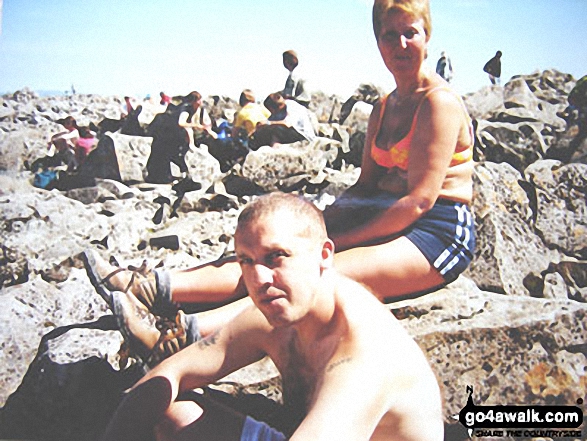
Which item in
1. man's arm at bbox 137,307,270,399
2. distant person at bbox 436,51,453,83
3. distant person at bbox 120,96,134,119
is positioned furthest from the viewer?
distant person at bbox 120,96,134,119

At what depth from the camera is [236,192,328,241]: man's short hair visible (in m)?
1.91

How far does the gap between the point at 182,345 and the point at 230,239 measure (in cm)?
55

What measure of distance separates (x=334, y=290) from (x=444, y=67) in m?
1.08

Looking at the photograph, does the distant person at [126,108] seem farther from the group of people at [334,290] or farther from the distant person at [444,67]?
the distant person at [444,67]

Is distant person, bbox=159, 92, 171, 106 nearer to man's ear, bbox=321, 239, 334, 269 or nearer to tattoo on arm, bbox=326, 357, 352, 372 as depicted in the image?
man's ear, bbox=321, 239, 334, 269

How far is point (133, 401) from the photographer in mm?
2166

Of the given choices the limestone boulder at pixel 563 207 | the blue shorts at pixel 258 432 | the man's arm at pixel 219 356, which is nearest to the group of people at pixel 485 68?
the limestone boulder at pixel 563 207

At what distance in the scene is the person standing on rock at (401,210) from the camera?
2.25 m

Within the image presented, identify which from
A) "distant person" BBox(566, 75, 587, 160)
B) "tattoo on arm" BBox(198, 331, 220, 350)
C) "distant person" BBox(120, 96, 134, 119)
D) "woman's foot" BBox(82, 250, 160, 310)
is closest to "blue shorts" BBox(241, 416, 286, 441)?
"tattoo on arm" BBox(198, 331, 220, 350)

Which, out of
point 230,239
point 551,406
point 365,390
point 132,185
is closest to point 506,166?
point 551,406

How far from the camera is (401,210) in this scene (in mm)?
2314

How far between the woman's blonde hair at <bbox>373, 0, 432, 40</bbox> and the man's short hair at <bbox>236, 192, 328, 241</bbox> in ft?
2.72

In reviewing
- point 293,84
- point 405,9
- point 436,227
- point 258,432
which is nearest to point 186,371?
point 258,432

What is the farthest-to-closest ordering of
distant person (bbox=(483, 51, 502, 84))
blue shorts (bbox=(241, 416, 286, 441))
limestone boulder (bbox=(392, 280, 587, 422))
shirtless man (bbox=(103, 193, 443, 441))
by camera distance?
A: distant person (bbox=(483, 51, 502, 84)), limestone boulder (bbox=(392, 280, 587, 422)), blue shorts (bbox=(241, 416, 286, 441)), shirtless man (bbox=(103, 193, 443, 441))
